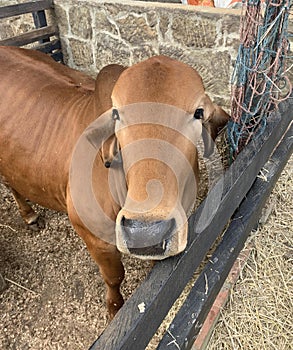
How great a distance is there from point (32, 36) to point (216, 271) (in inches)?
148

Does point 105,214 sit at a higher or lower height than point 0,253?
higher

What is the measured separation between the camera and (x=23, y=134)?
2348mm

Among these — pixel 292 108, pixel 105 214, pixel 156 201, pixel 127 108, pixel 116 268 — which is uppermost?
pixel 127 108

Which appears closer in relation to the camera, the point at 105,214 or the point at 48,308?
the point at 105,214

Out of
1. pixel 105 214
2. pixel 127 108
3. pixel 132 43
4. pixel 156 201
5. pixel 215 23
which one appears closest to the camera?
pixel 156 201

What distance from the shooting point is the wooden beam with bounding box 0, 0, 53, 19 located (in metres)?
4.20

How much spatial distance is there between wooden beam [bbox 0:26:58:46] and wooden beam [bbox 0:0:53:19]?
221 millimetres

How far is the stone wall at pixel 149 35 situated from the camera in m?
3.40

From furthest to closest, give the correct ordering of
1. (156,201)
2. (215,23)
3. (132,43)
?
(132,43) → (215,23) → (156,201)

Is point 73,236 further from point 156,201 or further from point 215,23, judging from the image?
point 215,23

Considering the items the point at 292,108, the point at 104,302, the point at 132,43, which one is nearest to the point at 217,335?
the point at 104,302

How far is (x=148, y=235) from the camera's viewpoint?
124 cm

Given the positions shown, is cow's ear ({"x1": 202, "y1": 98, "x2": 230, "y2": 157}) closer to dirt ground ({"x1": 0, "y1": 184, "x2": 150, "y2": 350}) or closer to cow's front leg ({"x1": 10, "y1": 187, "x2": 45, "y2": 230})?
dirt ground ({"x1": 0, "y1": 184, "x2": 150, "y2": 350})

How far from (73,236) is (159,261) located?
6.01 feet
